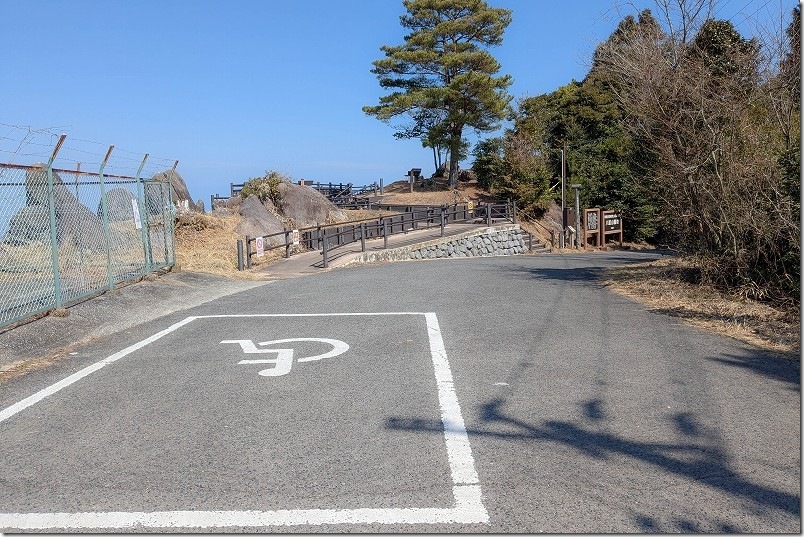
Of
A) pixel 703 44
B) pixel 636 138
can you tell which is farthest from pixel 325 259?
pixel 703 44

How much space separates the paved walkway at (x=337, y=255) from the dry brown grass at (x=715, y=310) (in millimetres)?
8799

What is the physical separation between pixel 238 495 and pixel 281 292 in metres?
9.43

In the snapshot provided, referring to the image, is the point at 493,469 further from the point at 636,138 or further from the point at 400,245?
the point at 400,245

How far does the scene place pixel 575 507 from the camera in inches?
139

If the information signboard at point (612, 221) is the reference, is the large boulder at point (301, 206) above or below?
above

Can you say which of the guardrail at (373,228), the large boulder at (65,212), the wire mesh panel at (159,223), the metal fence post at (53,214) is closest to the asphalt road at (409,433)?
the metal fence post at (53,214)

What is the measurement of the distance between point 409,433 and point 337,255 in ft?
57.1

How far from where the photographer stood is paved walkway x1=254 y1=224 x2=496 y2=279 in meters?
18.8

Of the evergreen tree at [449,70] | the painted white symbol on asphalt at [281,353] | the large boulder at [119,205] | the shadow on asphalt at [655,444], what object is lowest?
the shadow on asphalt at [655,444]

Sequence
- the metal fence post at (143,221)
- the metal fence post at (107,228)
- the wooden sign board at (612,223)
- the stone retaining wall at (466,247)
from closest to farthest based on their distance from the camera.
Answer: the metal fence post at (107,228) → the metal fence post at (143,221) → the stone retaining wall at (466,247) → the wooden sign board at (612,223)

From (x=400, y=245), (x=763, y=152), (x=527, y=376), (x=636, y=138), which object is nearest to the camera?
(x=527, y=376)

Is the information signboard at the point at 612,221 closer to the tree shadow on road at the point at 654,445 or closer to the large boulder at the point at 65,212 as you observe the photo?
the large boulder at the point at 65,212

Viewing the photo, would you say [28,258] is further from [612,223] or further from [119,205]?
[612,223]

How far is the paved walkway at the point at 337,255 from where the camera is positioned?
61.8 ft
